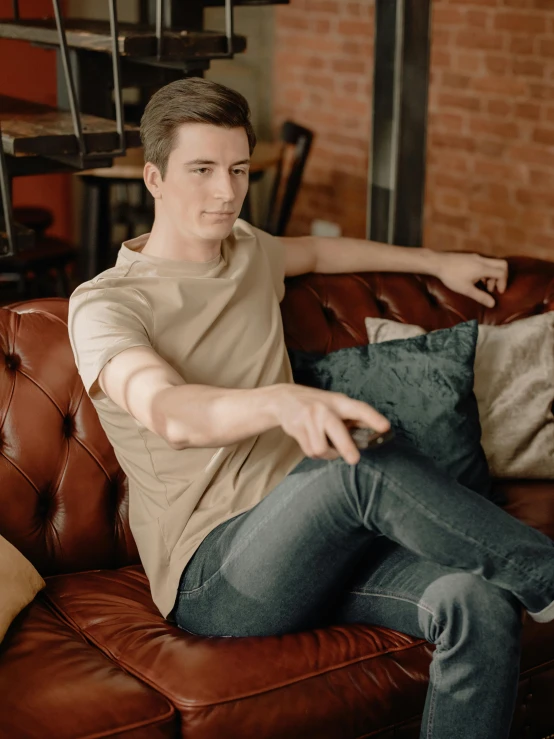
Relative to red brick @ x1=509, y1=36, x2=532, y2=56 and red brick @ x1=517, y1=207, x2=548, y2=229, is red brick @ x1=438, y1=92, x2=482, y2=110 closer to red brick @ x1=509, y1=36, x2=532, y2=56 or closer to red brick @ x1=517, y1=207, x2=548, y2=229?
red brick @ x1=509, y1=36, x2=532, y2=56

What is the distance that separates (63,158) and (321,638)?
1.52 meters

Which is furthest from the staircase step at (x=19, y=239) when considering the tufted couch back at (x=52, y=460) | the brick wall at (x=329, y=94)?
the brick wall at (x=329, y=94)

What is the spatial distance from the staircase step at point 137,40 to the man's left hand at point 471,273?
90 cm

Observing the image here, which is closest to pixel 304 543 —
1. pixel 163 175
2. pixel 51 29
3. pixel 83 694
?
pixel 83 694

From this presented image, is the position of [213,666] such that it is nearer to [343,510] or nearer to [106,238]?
[343,510]

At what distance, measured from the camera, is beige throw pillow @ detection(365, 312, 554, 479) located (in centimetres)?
236

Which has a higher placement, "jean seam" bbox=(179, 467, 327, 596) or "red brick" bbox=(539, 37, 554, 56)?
"red brick" bbox=(539, 37, 554, 56)

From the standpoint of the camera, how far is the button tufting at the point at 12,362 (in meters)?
2.07

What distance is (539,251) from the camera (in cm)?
420

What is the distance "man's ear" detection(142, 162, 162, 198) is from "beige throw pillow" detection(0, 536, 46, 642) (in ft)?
2.41

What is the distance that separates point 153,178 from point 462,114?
281cm

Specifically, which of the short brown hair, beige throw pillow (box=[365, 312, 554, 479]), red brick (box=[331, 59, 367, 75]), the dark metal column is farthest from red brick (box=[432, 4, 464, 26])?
the short brown hair

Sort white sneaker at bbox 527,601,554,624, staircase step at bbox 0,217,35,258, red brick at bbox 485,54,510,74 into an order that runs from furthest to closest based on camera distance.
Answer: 1. red brick at bbox 485,54,510,74
2. staircase step at bbox 0,217,35,258
3. white sneaker at bbox 527,601,554,624

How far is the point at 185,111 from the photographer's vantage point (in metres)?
1.90
